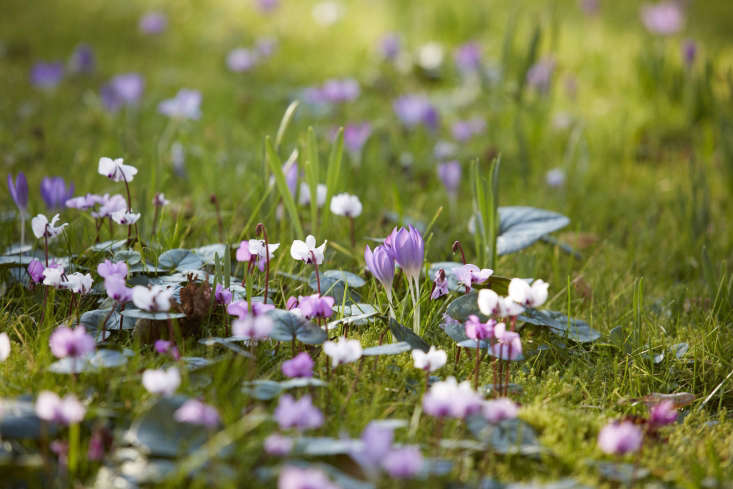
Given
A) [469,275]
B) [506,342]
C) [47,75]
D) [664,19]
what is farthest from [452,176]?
[47,75]

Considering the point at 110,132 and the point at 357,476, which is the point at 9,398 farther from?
the point at 110,132

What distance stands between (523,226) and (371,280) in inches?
17.0

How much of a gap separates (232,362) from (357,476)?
36 cm

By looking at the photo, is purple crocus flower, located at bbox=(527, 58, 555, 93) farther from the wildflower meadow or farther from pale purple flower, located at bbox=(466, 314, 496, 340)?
pale purple flower, located at bbox=(466, 314, 496, 340)

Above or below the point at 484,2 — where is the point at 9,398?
below

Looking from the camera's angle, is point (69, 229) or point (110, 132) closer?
point (69, 229)

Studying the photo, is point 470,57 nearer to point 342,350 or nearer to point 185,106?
point 185,106

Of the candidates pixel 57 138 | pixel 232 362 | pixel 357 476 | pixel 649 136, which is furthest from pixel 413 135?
pixel 357 476

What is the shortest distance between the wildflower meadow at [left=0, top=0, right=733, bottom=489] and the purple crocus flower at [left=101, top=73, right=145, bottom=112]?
13 millimetres

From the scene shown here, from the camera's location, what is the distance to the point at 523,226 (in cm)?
172

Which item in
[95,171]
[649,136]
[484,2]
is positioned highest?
[484,2]

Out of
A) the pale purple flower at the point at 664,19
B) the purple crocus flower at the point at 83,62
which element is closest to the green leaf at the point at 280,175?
the purple crocus flower at the point at 83,62

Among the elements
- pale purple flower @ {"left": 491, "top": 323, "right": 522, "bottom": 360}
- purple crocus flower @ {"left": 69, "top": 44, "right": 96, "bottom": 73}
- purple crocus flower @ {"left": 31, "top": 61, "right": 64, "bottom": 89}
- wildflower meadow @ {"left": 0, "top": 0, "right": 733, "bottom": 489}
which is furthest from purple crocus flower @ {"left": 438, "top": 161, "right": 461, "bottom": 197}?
purple crocus flower @ {"left": 69, "top": 44, "right": 96, "bottom": 73}

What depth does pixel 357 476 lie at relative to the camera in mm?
1020
